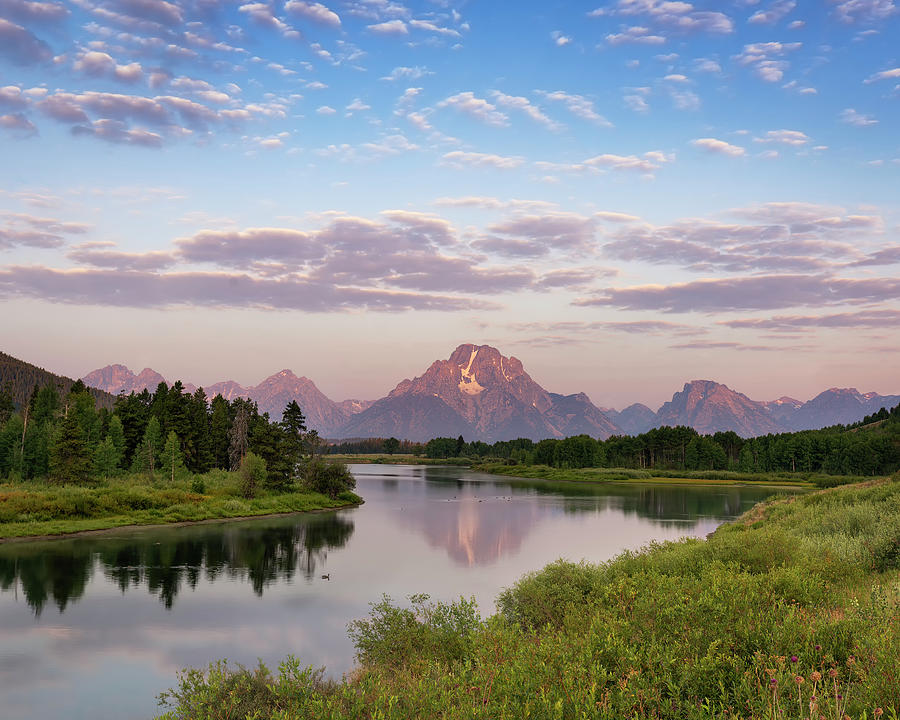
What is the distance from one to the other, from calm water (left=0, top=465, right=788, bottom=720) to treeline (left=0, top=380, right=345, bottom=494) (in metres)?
17.2

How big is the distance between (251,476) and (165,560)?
37910mm

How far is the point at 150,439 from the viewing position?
98062mm

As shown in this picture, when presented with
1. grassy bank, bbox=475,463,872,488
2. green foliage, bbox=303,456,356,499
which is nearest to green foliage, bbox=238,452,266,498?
green foliage, bbox=303,456,356,499

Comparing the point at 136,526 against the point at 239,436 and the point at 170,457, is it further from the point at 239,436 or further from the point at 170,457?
the point at 239,436

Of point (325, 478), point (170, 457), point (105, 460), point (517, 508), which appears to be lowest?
point (517, 508)

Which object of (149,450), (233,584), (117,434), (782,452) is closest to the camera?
(233,584)

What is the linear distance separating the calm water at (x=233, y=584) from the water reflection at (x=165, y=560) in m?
0.17

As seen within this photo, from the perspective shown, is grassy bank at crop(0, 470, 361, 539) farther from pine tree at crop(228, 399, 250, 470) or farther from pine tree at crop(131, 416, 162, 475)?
pine tree at crop(228, 399, 250, 470)

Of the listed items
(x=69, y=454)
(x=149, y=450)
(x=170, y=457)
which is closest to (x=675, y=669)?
(x=69, y=454)

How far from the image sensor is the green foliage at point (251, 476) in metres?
86.4

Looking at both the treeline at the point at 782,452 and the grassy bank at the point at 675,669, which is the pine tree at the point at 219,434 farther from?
the grassy bank at the point at 675,669

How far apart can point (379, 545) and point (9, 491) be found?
41493 mm

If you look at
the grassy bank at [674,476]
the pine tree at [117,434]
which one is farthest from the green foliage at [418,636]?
the grassy bank at [674,476]

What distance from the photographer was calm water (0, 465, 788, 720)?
1005 inches
